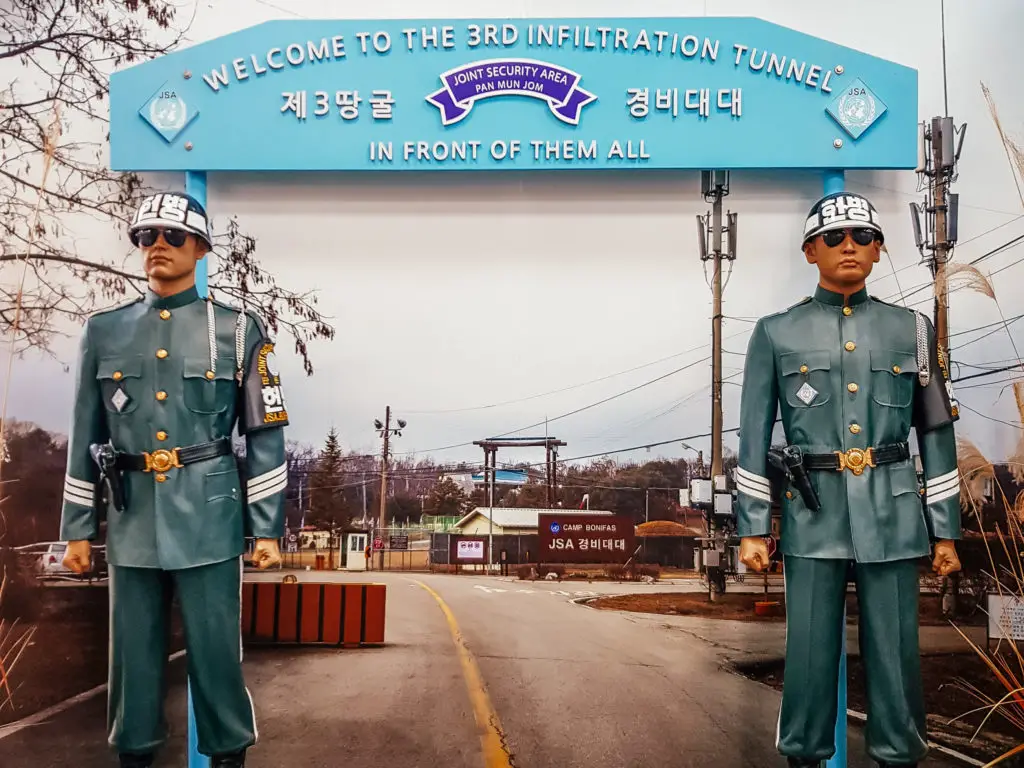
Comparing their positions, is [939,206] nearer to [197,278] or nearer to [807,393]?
[807,393]

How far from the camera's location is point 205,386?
321 cm

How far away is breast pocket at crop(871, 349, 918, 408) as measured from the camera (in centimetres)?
321

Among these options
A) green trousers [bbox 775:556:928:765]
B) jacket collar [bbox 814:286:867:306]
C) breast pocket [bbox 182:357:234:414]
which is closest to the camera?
green trousers [bbox 775:556:928:765]

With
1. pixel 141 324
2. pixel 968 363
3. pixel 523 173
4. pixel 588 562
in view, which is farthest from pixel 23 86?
pixel 968 363

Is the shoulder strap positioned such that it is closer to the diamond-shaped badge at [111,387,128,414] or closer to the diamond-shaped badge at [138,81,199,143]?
the diamond-shaped badge at [111,387,128,414]

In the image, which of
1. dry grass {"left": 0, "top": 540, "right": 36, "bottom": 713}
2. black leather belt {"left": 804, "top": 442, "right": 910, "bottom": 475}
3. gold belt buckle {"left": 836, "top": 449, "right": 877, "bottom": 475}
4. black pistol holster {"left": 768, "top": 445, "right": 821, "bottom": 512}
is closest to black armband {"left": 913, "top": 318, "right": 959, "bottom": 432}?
black leather belt {"left": 804, "top": 442, "right": 910, "bottom": 475}

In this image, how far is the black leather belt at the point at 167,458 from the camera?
124 inches

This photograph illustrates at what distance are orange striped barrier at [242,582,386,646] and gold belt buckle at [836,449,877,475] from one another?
222cm

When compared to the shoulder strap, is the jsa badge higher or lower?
lower

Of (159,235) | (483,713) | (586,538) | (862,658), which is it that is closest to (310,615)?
(483,713)

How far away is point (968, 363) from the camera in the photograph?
13.3 ft

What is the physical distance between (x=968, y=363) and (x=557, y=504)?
2151 millimetres

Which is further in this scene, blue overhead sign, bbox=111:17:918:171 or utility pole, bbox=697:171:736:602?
utility pole, bbox=697:171:736:602

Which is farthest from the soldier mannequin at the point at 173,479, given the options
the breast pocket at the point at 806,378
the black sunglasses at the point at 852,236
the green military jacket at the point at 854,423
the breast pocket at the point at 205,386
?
the black sunglasses at the point at 852,236
